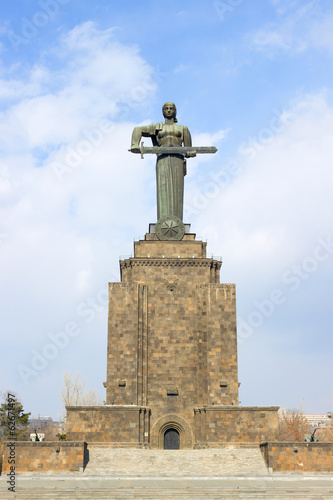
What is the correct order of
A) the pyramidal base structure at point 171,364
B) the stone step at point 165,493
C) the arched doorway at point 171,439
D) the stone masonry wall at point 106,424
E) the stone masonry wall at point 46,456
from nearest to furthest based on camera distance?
1. the stone step at point 165,493
2. the stone masonry wall at point 46,456
3. the stone masonry wall at point 106,424
4. the pyramidal base structure at point 171,364
5. the arched doorway at point 171,439

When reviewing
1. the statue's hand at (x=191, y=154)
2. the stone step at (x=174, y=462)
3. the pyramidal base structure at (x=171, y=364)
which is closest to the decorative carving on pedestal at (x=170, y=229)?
the pyramidal base structure at (x=171, y=364)

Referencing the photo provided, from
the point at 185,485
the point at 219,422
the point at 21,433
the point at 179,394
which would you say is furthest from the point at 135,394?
the point at 21,433

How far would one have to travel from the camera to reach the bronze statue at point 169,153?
43156 mm

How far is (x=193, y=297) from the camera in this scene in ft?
130

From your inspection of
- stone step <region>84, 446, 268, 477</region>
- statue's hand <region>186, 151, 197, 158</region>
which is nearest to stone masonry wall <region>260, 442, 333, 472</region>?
stone step <region>84, 446, 268, 477</region>

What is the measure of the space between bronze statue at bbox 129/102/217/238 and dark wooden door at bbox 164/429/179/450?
50.6ft

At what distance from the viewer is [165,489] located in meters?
23.3

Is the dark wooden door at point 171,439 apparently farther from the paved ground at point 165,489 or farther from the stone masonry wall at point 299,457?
the paved ground at point 165,489

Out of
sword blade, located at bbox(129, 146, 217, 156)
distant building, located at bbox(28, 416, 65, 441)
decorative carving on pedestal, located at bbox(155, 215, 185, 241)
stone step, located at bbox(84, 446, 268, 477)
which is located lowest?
stone step, located at bbox(84, 446, 268, 477)

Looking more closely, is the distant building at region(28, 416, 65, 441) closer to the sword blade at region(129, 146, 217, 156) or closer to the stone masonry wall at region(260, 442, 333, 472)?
the stone masonry wall at region(260, 442, 333, 472)

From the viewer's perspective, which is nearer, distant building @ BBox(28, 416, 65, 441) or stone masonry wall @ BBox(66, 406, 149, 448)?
stone masonry wall @ BBox(66, 406, 149, 448)

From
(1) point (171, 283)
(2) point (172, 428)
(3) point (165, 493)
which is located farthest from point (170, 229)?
(3) point (165, 493)

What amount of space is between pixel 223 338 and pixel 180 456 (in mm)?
9012

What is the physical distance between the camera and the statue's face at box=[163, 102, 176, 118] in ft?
144
